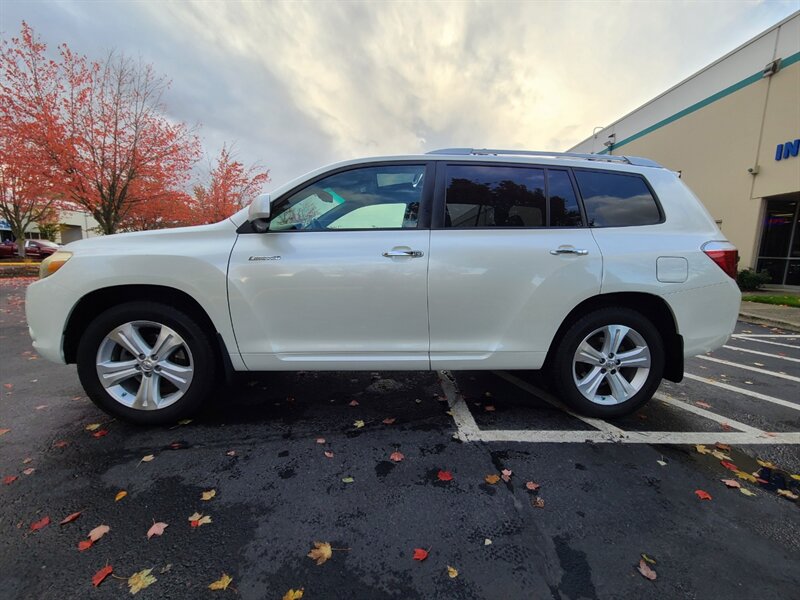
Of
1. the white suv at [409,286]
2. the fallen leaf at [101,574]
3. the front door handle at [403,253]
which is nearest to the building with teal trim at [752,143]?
the white suv at [409,286]

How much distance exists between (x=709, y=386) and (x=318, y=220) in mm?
4259

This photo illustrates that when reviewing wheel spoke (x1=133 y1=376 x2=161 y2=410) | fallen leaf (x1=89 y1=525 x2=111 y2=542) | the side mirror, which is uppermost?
the side mirror

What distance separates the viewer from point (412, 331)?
276 centimetres

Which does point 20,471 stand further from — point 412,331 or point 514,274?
point 514,274

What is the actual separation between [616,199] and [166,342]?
3573 millimetres

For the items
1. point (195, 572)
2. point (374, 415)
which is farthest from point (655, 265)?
point (195, 572)

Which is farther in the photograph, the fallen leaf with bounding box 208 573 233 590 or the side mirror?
the side mirror

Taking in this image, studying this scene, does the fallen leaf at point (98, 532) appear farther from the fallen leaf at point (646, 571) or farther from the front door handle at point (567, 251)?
the front door handle at point (567, 251)

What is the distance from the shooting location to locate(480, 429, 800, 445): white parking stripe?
2.73m

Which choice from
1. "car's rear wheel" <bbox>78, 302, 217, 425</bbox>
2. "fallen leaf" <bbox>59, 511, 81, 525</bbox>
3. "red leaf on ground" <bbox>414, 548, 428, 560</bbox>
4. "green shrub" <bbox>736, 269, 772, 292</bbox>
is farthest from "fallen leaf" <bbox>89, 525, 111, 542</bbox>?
"green shrub" <bbox>736, 269, 772, 292</bbox>

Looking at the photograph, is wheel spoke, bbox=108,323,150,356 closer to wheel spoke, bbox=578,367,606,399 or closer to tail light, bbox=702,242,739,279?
wheel spoke, bbox=578,367,606,399

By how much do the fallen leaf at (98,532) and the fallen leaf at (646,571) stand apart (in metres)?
2.51

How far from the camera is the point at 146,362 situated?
273 cm

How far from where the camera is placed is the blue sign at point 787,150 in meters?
11.3
